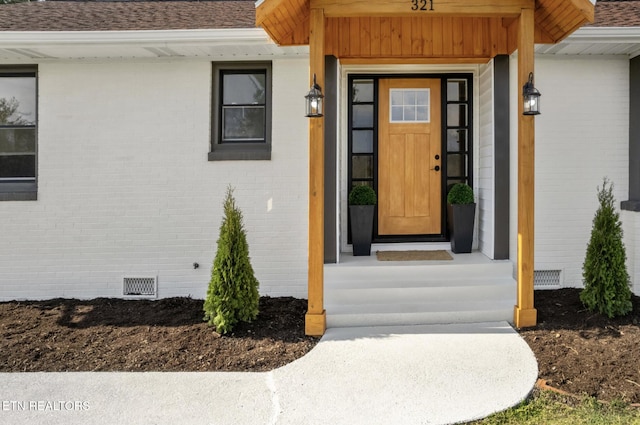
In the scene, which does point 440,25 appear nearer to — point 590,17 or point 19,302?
point 590,17

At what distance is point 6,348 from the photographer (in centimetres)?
394

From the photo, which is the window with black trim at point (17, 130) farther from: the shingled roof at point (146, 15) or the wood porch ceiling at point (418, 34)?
the wood porch ceiling at point (418, 34)

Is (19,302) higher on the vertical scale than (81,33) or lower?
lower

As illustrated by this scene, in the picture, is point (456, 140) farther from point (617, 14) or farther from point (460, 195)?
point (617, 14)

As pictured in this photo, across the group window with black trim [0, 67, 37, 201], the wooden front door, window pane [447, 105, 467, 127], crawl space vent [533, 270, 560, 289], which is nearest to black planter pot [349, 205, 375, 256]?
the wooden front door

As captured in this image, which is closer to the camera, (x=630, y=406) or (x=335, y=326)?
(x=630, y=406)

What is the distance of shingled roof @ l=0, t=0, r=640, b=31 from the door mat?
9.54 ft

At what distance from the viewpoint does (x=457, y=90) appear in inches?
229

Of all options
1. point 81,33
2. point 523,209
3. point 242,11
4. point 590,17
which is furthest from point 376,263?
point 81,33

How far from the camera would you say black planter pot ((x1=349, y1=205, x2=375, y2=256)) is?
17.7ft

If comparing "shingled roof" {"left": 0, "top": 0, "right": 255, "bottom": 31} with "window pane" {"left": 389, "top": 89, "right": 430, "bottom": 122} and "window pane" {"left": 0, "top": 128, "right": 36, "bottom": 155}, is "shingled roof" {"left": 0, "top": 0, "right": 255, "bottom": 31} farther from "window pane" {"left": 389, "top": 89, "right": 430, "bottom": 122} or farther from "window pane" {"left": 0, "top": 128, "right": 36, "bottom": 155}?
"window pane" {"left": 389, "top": 89, "right": 430, "bottom": 122}

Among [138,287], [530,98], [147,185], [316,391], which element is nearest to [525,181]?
[530,98]

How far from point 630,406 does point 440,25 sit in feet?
13.0

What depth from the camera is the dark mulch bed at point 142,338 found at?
145 inches
